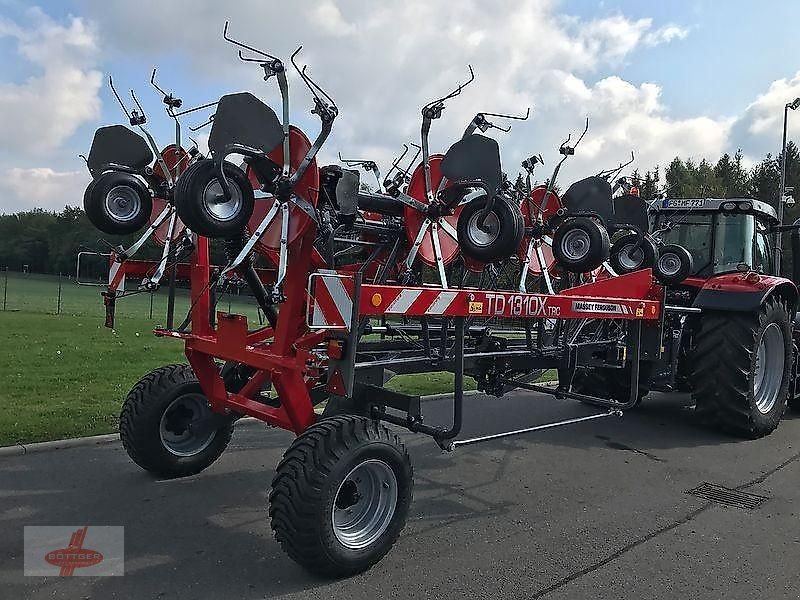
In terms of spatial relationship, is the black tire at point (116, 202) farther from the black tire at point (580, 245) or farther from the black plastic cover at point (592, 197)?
the black plastic cover at point (592, 197)

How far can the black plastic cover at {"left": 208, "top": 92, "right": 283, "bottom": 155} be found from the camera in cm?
378

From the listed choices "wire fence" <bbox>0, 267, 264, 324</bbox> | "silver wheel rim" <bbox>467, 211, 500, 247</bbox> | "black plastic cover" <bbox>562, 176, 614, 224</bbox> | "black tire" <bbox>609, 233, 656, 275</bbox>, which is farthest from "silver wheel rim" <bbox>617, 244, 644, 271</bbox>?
"wire fence" <bbox>0, 267, 264, 324</bbox>

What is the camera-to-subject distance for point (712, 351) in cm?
689

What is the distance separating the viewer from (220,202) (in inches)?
140

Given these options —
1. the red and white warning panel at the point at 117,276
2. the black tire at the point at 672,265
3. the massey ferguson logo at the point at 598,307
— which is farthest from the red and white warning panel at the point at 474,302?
the red and white warning panel at the point at 117,276

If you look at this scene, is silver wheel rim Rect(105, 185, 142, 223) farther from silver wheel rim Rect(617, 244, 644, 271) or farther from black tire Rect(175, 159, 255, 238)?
silver wheel rim Rect(617, 244, 644, 271)

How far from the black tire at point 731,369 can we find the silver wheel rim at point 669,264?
555 mm

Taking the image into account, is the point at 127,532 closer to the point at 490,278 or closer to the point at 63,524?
the point at 63,524

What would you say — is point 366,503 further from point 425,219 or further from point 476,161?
point 476,161

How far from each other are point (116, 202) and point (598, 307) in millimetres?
3347

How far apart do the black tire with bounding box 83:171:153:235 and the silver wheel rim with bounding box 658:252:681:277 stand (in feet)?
17.3

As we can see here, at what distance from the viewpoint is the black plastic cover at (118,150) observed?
169 inches

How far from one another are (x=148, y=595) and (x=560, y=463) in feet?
12.2

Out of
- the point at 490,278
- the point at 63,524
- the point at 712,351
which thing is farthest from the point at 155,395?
the point at 712,351
